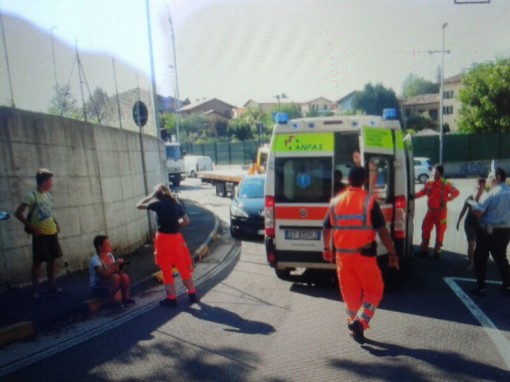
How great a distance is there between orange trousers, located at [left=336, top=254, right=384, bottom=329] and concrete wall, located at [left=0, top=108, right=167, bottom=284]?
4.99 metres

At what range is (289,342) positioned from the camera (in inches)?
170

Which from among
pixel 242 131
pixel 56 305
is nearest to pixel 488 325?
pixel 56 305

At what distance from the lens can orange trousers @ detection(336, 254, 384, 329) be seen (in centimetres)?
429

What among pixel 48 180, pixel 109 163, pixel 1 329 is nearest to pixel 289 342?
pixel 1 329

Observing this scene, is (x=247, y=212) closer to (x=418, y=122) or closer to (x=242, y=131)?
(x=242, y=131)

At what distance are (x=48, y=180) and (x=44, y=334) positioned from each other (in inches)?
81.8

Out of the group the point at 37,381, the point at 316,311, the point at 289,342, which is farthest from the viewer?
the point at 316,311

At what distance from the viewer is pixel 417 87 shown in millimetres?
104500

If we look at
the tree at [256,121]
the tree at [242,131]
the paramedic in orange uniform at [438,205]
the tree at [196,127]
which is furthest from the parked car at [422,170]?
the tree at [196,127]

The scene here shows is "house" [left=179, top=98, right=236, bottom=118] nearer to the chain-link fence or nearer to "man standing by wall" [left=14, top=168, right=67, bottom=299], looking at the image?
the chain-link fence

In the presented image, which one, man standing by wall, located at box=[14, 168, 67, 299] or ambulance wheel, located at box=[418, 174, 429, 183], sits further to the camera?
ambulance wheel, located at box=[418, 174, 429, 183]

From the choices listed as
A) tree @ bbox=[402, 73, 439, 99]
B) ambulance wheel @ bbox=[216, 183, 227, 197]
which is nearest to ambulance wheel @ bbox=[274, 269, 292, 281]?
ambulance wheel @ bbox=[216, 183, 227, 197]

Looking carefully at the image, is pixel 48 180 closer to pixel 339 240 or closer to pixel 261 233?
pixel 339 240

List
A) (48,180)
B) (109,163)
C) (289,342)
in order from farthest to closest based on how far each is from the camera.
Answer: (109,163)
(48,180)
(289,342)
